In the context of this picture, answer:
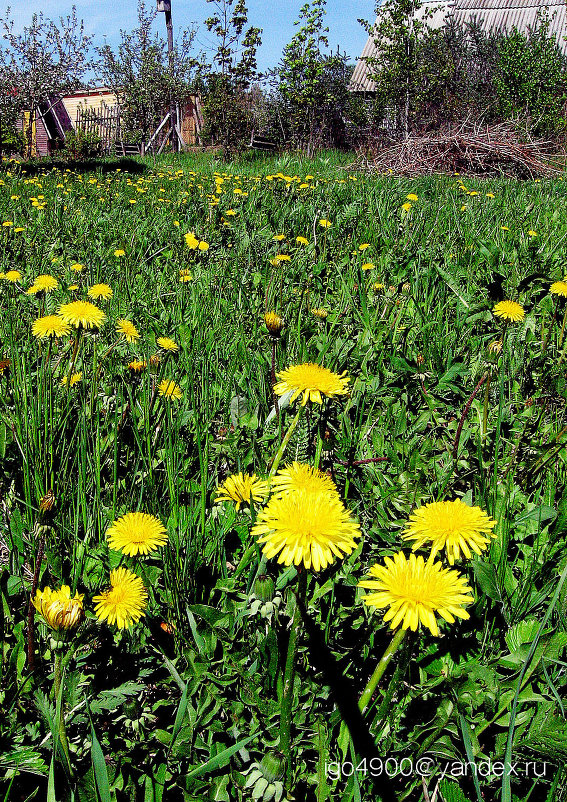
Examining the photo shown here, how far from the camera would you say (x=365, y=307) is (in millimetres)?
2531

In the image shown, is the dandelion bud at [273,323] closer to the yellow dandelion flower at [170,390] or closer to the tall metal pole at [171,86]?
the yellow dandelion flower at [170,390]

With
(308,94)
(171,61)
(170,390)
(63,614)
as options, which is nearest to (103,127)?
(171,61)

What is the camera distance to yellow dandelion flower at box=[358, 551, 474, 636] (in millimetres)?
774

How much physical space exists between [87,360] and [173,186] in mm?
5232

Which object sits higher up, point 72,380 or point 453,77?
point 453,77

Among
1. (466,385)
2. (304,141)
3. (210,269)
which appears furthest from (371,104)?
(466,385)

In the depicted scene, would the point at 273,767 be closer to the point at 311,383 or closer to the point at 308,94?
the point at 311,383

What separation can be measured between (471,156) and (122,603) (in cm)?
975

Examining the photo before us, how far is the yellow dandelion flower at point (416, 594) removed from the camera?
2.54 ft

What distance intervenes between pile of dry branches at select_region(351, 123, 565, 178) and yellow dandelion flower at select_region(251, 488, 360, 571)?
29.8 feet

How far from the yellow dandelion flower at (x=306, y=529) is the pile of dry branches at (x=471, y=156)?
29.8 ft

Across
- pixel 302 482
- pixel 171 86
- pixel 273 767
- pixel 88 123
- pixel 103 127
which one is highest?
pixel 171 86

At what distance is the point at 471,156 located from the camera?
30.1ft

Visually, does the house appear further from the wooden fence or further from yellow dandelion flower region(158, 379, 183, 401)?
yellow dandelion flower region(158, 379, 183, 401)
